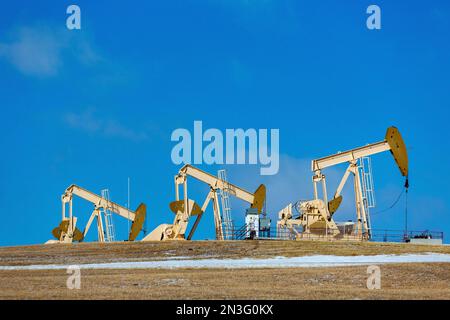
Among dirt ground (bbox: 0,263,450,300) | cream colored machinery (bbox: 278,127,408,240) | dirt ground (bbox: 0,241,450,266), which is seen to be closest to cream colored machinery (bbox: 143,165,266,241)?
cream colored machinery (bbox: 278,127,408,240)

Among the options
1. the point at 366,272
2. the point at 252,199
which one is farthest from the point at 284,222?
the point at 366,272

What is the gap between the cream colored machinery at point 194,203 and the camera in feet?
184

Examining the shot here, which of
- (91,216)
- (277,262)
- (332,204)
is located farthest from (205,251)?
(91,216)

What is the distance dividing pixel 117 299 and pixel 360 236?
32440 millimetres

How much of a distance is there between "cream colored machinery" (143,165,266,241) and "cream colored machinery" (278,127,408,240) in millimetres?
2623

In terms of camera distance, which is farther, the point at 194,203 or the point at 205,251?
the point at 194,203

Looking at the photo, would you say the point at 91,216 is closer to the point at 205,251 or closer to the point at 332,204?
the point at 332,204

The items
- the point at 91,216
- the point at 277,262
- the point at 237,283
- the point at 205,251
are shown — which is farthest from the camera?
the point at 91,216

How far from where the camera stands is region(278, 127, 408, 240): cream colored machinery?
4994 cm

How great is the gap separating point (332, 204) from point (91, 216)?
24.9 meters

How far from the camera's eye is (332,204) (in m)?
53.5

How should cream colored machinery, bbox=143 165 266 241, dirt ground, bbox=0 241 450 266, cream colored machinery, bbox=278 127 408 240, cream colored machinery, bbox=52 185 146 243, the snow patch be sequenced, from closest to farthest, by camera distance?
the snow patch < dirt ground, bbox=0 241 450 266 < cream colored machinery, bbox=278 127 408 240 < cream colored machinery, bbox=143 165 266 241 < cream colored machinery, bbox=52 185 146 243

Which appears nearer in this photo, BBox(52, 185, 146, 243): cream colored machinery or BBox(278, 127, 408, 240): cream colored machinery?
BBox(278, 127, 408, 240): cream colored machinery

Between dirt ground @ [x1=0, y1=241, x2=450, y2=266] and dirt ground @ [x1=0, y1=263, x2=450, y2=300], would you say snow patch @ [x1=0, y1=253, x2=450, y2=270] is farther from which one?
dirt ground @ [x1=0, y1=241, x2=450, y2=266]
